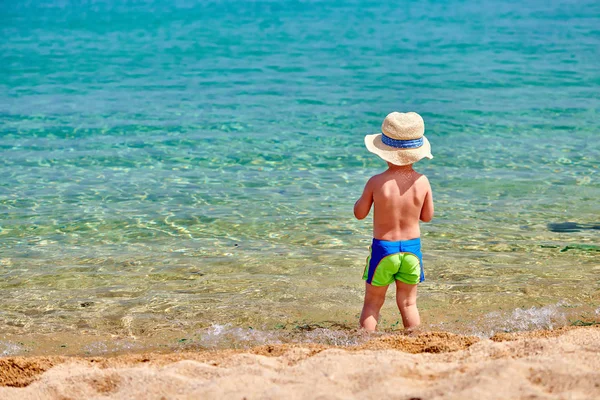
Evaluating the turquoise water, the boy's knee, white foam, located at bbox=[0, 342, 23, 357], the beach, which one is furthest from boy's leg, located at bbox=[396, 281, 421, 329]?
white foam, located at bbox=[0, 342, 23, 357]

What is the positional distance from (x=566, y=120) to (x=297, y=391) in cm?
1026

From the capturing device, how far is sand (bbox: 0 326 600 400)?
10.4 ft

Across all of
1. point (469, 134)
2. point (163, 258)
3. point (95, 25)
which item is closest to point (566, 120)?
point (469, 134)

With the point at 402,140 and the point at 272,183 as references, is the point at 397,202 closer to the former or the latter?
the point at 402,140

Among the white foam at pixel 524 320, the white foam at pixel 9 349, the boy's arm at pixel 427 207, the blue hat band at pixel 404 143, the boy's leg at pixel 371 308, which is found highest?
the blue hat band at pixel 404 143

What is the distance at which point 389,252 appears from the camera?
15.2ft

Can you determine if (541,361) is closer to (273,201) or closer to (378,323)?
(378,323)

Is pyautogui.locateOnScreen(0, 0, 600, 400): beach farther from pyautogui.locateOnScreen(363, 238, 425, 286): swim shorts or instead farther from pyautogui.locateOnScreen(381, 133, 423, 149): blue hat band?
pyautogui.locateOnScreen(381, 133, 423, 149): blue hat band

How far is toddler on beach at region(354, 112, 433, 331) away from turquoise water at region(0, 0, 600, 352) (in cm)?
68

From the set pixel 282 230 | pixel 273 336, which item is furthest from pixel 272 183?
pixel 273 336

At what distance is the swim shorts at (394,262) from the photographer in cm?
463

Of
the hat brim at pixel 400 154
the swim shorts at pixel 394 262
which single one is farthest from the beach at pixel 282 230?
the hat brim at pixel 400 154

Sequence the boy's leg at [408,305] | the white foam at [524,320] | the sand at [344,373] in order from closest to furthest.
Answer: the sand at [344,373], the boy's leg at [408,305], the white foam at [524,320]

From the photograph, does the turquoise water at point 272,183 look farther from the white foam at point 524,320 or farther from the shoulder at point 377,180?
the shoulder at point 377,180
